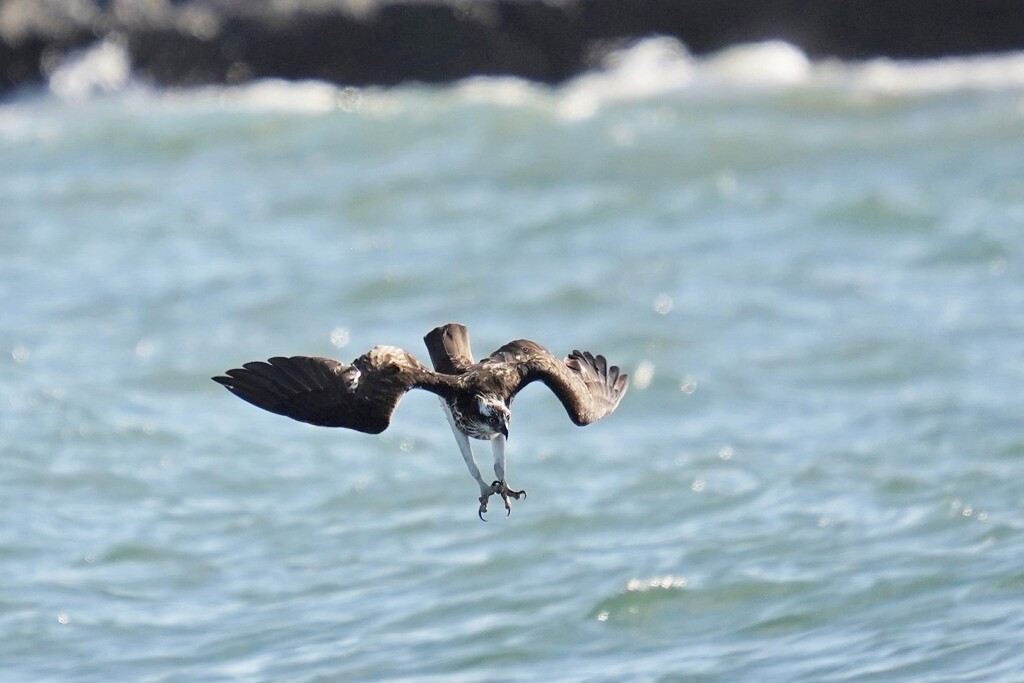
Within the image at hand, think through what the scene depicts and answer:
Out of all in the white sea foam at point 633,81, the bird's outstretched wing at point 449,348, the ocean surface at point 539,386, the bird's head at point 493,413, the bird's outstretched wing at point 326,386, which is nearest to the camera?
the bird's outstretched wing at point 326,386

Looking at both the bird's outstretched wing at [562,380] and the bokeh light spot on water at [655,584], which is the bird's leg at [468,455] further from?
the bokeh light spot on water at [655,584]

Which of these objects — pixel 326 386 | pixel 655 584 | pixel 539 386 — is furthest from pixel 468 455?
pixel 539 386

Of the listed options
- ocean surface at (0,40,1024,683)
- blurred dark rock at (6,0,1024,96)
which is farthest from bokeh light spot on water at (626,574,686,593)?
blurred dark rock at (6,0,1024,96)

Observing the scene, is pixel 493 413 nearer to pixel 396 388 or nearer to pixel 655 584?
pixel 396 388

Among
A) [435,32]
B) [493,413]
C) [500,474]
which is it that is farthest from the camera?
[435,32]

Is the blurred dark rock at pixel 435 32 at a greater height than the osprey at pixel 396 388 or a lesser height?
greater

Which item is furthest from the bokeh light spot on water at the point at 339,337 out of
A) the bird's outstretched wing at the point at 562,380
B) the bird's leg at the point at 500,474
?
the bird's leg at the point at 500,474
